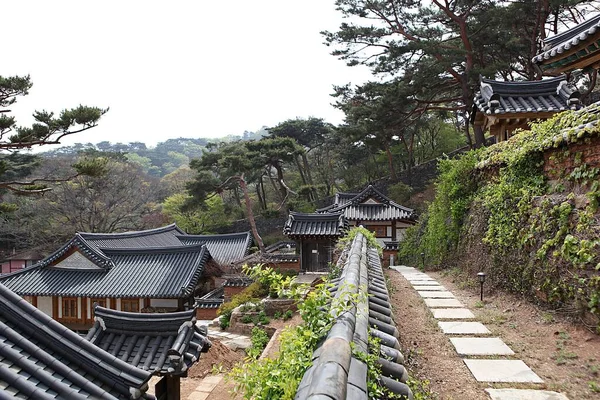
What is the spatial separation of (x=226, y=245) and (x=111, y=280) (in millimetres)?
9533

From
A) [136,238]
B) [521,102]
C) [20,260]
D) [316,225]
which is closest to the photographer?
[521,102]

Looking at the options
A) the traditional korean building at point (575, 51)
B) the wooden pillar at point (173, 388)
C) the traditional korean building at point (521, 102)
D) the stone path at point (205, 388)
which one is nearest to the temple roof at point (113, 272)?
the stone path at point (205, 388)

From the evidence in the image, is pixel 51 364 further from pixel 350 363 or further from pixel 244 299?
pixel 244 299

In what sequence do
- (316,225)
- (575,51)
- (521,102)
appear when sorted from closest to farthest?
(575,51), (521,102), (316,225)

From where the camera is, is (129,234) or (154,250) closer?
(154,250)

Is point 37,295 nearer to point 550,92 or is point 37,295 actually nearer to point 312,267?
point 312,267

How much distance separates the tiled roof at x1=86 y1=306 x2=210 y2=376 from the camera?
24.5ft

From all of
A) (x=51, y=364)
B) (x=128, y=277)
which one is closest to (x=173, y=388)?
(x=51, y=364)

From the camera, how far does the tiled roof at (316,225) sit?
1778 centimetres

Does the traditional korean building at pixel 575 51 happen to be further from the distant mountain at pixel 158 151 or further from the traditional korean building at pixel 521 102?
the distant mountain at pixel 158 151

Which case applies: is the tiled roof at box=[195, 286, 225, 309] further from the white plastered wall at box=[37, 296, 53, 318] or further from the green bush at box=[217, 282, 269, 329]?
the white plastered wall at box=[37, 296, 53, 318]

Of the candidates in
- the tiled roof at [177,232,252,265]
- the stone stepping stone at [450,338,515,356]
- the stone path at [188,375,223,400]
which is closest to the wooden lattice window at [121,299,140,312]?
the tiled roof at [177,232,252,265]

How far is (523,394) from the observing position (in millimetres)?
3303

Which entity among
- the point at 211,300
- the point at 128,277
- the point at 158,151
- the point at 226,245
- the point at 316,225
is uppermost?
the point at 158,151
